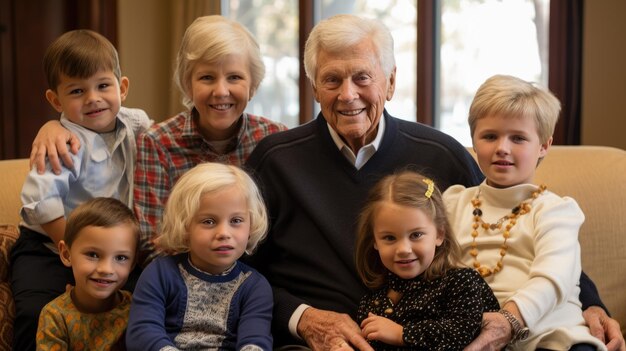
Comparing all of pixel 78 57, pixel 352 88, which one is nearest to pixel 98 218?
pixel 78 57

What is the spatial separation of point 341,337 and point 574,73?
2384 millimetres

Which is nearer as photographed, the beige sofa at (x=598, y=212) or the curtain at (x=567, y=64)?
the beige sofa at (x=598, y=212)

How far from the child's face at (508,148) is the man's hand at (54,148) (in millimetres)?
1252

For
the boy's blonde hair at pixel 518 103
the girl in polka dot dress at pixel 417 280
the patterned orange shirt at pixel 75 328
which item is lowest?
the patterned orange shirt at pixel 75 328

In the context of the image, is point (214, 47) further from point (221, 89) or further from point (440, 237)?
point (440, 237)

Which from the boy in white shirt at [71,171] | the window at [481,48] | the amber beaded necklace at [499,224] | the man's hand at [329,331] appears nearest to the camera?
the man's hand at [329,331]

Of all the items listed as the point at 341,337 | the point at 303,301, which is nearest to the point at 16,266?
the point at 303,301

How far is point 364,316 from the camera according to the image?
210 cm

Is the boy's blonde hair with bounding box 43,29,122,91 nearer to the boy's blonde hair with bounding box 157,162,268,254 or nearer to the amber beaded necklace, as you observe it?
the boy's blonde hair with bounding box 157,162,268,254

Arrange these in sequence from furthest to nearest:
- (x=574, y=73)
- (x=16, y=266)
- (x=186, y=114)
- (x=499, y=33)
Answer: (x=499, y=33), (x=574, y=73), (x=186, y=114), (x=16, y=266)

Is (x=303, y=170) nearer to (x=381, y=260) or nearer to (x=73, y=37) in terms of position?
(x=381, y=260)

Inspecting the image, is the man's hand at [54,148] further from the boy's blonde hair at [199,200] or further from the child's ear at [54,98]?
the boy's blonde hair at [199,200]

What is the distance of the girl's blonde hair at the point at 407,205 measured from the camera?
2.03 metres

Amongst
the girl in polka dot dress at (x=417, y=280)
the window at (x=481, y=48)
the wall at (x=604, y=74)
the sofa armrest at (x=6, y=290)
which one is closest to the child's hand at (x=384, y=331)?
the girl in polka dot dress at (x=417, y=280)
